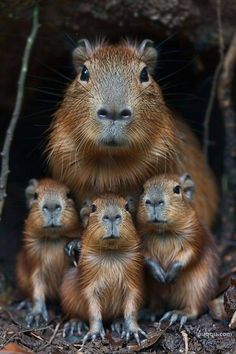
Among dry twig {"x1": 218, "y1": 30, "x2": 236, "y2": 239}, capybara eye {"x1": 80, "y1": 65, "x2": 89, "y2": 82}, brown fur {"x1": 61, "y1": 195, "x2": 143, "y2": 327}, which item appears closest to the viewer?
brown fur {"x1": 61, "y1": 195, "x2": 143, "y2": 327}

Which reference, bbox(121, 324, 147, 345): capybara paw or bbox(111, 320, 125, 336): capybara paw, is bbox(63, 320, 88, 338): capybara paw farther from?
bbox(121, 324, 147, 345): capybara paw

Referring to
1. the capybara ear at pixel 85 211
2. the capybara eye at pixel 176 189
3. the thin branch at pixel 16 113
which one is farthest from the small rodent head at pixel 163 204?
the thin branch at pixel 16 113

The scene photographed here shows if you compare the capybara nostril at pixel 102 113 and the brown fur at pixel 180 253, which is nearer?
the capybara nostril at pixel 102 113

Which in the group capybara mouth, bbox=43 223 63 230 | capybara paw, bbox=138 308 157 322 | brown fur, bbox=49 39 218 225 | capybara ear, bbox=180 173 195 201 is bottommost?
capybara paw, bbox=138 308 157 322

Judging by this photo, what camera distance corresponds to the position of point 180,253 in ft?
22.8

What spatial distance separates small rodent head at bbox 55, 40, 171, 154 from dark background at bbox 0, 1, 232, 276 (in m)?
0.44

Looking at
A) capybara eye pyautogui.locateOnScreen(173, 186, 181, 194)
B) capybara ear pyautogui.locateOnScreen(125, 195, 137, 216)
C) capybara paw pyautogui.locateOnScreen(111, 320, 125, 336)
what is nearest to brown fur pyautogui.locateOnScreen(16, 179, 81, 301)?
capybara ear pyautogui.locateOnScreen(125, 195, 137, 216)

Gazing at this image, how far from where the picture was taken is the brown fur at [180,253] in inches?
272

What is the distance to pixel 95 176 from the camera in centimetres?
733

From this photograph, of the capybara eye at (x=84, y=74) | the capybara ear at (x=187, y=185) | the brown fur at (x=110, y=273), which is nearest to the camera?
the brown fur at (x=110, y=273)

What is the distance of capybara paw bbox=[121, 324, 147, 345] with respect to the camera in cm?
652

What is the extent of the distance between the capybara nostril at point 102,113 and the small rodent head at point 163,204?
825 mm

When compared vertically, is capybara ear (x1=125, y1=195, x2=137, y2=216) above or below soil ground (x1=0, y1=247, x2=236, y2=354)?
above

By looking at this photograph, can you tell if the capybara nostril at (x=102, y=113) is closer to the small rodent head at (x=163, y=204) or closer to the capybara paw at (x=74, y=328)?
the small rodent head at (x=163, y=204)
